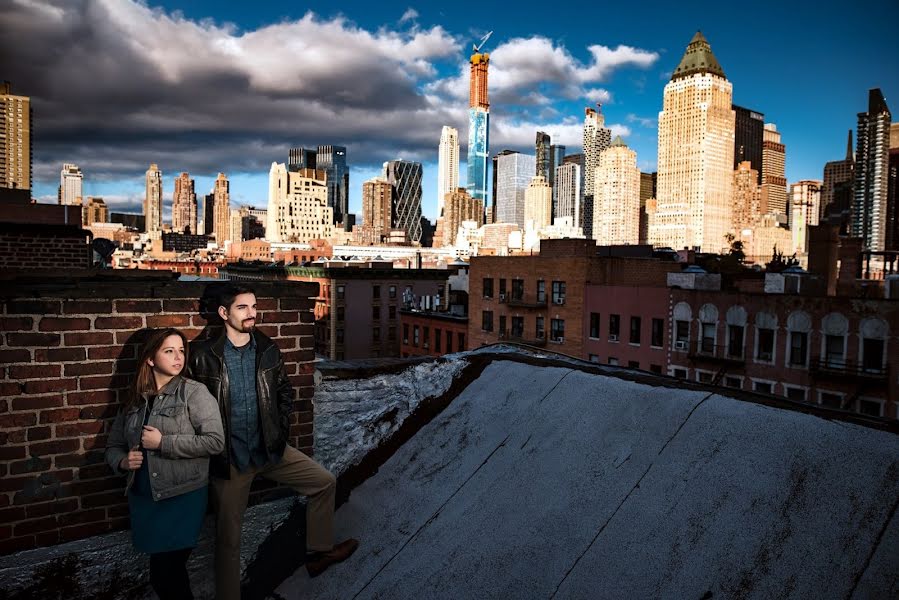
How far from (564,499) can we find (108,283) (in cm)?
374

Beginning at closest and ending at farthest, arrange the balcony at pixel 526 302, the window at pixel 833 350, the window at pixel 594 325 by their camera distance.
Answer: the window at pixel 833 350 → the window at pixel 594 325 → the balcony at pixel 526 302

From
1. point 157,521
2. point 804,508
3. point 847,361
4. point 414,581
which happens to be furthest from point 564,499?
point 847,361

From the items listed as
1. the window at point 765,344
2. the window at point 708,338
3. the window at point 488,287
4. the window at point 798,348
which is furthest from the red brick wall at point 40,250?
the window at point 488,287

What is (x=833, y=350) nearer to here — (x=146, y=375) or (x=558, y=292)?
(x=558, y=292)

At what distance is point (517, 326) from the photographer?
164ft

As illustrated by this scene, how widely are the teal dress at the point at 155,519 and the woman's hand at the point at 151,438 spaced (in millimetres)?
122

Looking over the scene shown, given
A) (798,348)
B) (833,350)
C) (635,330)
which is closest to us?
(833,350)

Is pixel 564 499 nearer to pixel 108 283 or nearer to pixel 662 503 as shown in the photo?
pixel 662 503

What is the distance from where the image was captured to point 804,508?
4152 millimetres

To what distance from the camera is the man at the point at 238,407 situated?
14.4 feet

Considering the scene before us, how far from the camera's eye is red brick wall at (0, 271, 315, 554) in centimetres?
412

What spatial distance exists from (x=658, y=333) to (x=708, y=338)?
11.1 feet

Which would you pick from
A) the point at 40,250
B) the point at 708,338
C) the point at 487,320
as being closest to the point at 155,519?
the point at 40,250

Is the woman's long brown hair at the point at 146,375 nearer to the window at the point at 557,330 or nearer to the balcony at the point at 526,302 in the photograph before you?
the window at the point at 557,330
